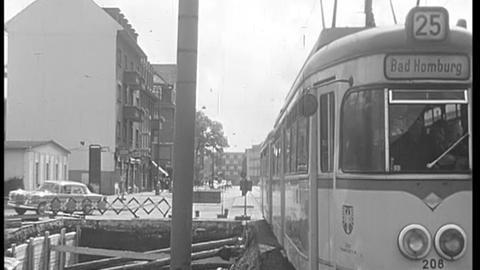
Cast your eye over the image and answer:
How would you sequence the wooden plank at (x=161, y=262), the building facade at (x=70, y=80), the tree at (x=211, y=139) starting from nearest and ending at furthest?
the wooden plank at (x=161, y=262) < the building facade at (x=70, y=80) < the tree at (x=211, y=139)

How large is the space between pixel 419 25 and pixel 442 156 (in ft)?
4.29

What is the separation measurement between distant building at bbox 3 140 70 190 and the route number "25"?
112 ft

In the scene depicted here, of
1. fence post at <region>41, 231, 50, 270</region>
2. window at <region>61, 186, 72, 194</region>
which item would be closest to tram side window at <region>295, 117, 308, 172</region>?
fence post at <region>41, 231, 50, 270</region>

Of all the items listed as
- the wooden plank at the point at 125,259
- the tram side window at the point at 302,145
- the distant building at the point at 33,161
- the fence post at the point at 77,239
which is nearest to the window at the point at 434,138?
the tram side window at the point at 302,145

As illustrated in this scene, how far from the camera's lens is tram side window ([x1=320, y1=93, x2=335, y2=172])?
27.4ft

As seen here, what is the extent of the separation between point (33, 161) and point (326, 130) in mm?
36553

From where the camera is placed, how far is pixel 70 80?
5128cm

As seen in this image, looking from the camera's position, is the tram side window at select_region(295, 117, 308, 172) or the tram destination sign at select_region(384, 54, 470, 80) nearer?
the tram destination sign at select_region(384, 54, 470, 80)

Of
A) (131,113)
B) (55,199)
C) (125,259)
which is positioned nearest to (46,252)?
(125,259)

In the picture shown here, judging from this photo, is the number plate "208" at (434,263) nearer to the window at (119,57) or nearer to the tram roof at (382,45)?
the tram roof at (382,45)

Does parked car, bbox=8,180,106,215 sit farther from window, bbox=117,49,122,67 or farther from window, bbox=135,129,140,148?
window, bbox=135,129,140,148

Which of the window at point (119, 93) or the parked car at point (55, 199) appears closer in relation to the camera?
the parked car at point (55, 199)

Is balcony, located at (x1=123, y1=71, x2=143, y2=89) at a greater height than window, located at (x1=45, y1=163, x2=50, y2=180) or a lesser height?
greater

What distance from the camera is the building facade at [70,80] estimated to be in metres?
50.6
